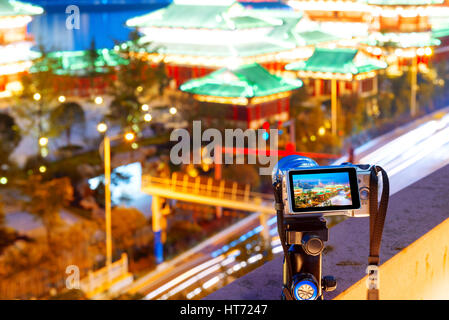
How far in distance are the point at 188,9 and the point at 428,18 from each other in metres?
4.70

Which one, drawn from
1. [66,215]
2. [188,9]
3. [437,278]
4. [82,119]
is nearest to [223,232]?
[66,215]

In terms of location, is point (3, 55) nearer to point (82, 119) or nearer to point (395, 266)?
point (82, 119)

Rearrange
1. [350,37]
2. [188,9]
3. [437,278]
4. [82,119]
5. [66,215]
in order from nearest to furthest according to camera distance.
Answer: [437,278] < [66,215] < [82,119] < [188,9] < [350,37]

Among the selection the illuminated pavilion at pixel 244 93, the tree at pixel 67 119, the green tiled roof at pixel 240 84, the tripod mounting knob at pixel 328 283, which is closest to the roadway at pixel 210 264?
the illuminated pavilion at pixel 244 93

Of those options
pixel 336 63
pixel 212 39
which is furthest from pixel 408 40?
pixel 212 39

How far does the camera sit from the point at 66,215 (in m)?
7.91

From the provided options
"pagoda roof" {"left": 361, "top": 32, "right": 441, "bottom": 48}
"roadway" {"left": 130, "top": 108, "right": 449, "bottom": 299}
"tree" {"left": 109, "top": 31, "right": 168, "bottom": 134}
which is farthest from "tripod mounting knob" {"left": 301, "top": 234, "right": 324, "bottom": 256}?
"pagoda roof" {"left": 361, "top": 32, "right": 441, "bottom": 48}

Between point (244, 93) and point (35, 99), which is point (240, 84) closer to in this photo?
point (244, 93)

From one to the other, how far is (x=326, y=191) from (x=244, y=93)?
8.84 metres

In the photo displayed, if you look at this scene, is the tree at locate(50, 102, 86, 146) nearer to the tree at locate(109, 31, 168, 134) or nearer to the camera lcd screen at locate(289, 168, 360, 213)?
the tree at locate(109, 31, 168, 134)

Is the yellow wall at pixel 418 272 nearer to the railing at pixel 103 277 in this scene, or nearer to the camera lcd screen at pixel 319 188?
the camera lcd screen at pixel 319 188

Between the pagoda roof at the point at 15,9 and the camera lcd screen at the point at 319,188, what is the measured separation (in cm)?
953

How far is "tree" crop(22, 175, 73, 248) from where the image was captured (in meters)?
7.27

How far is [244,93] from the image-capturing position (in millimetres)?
9883
